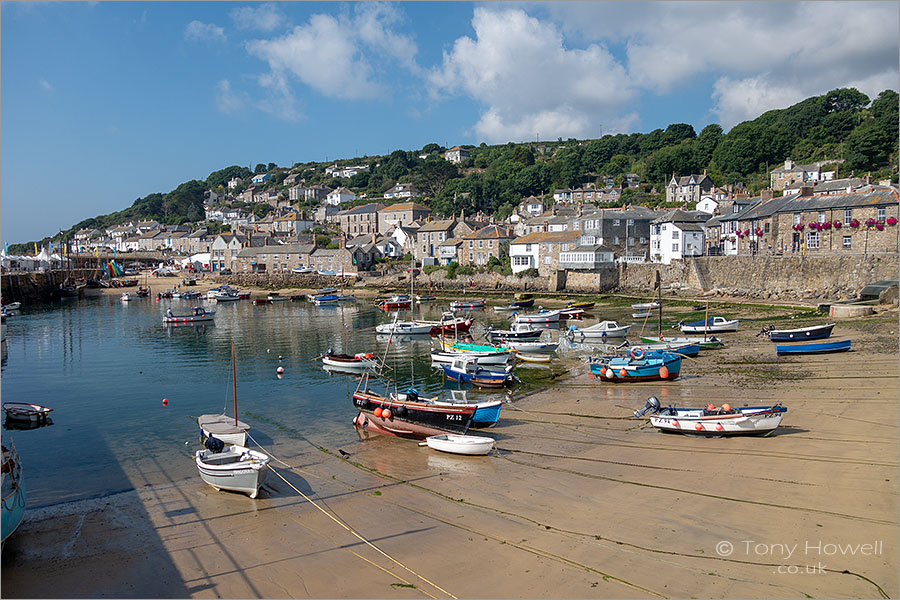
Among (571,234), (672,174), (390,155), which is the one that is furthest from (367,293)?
(390,155)

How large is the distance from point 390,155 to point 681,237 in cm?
13520

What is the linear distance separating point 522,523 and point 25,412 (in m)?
21.5

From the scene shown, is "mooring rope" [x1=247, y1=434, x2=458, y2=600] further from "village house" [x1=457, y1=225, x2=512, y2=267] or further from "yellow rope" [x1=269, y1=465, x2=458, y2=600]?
"village house" [x1=457, y1=225, x2=512, y2=267]

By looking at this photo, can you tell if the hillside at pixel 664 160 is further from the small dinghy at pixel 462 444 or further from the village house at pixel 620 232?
the small dinghy at pixel 462 444

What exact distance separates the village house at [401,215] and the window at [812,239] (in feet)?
231

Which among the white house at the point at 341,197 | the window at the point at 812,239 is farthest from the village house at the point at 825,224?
the white house at the point at 341,197

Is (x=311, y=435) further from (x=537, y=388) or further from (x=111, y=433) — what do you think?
(x=537, y=388)

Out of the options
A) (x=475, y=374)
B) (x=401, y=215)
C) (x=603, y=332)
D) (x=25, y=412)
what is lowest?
(x=25, y=412)

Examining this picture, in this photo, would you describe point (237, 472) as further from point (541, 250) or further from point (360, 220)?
point (360, 220)

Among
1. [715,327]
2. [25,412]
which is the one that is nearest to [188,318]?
[25,412]

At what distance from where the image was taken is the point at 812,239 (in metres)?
53.5

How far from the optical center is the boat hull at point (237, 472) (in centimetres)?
1577

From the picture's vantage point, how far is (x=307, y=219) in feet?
426

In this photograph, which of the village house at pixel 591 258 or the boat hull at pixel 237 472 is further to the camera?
the village house at pixel 591 258
